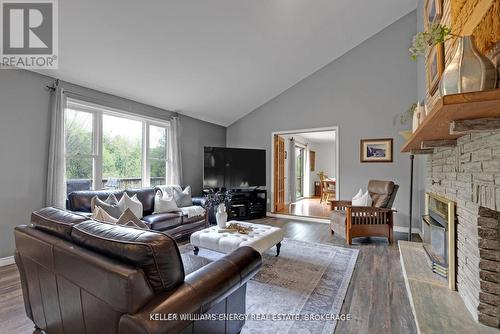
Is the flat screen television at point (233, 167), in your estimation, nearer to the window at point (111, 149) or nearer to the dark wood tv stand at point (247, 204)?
the dark wood tv stand at point (247, 204)

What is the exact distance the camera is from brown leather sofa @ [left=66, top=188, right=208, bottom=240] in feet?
10.2

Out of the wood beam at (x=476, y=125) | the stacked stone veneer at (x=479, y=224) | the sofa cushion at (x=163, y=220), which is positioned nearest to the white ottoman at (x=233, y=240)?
the sofa cushion at (x=163, y=220)

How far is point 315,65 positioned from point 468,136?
403 cm

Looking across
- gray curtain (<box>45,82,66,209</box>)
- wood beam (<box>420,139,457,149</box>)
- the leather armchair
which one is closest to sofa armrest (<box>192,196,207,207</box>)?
gray curtain (<box>45,82,66,209</box>)

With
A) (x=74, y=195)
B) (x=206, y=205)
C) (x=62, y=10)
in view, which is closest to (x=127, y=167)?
(x=74, y=195)

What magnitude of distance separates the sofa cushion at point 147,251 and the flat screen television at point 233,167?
4021 millimetres

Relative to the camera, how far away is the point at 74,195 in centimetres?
311

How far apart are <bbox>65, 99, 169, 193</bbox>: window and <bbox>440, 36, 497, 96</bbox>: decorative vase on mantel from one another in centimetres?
429

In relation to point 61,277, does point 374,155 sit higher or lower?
higher

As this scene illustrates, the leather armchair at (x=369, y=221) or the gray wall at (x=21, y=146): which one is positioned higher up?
the gray wall at (x=21, y=146)

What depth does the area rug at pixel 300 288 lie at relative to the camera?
178cm

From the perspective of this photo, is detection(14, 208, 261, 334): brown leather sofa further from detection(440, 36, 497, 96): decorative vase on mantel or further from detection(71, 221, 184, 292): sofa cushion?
detection(440, 36, 497, 96): decorative vase on mantel

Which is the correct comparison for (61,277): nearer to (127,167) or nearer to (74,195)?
(74,195)

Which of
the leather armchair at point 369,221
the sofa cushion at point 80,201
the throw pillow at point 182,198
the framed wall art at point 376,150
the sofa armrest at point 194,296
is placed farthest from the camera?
the framed wall art at point 376,150
